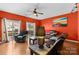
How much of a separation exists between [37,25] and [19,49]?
0.48 metres

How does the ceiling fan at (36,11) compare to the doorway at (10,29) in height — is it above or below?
above

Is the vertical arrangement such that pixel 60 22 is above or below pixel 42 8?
below

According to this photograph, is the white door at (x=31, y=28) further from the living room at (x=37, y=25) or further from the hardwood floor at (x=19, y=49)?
the hardwood floor at (x=19, y=49)

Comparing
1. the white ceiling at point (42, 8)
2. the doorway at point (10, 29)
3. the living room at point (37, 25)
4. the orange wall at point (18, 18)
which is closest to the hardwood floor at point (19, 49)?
the living room at point (37, 25)

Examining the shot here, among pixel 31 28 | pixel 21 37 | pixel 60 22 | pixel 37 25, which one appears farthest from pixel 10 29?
pixel 60 22

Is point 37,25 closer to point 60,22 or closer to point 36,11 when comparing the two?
point 36,11

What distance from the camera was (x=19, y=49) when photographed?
6.44ft

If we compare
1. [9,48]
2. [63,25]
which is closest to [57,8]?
Answer: [63,25]

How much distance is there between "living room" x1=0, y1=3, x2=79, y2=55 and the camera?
1.95m

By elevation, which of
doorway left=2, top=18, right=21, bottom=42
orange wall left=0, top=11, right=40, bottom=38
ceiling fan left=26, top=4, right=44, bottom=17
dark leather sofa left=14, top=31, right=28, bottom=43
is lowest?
dark leather sofa left=14, top=31, right=28, bottom=43

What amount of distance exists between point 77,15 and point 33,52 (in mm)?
914

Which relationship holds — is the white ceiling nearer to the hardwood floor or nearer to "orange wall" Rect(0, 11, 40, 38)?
"orange wall" Rect(0, 11, 40, 38)

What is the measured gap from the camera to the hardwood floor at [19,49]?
1.95 m

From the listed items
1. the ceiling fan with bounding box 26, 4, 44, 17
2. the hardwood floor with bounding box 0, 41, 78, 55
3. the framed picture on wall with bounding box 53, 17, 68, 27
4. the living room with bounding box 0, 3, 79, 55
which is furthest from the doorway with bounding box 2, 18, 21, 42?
the framed picture on wall with bounding box 53, 17, 68, 27
